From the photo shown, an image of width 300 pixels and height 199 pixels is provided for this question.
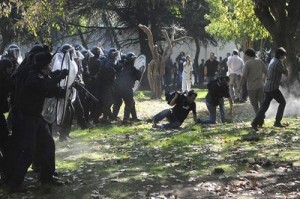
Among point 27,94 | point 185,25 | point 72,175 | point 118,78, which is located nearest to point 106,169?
point 72,175

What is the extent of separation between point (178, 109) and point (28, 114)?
6.75m

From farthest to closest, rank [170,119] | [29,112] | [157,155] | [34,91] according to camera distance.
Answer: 1. [170,119]
2. [157,155]
3. [29,112]
4. [34,91]

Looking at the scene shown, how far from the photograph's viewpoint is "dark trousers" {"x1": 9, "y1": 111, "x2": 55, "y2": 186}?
7.67m

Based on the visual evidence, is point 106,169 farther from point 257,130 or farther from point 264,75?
point 264,75

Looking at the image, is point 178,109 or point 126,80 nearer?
point 178,109

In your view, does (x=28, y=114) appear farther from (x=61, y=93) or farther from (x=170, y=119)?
(x=170, y=119)

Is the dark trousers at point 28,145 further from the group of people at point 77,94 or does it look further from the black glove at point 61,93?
the black glove at point 61,93

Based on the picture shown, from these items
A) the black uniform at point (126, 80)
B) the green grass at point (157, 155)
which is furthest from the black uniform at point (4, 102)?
the black uniform at point (126, 80)

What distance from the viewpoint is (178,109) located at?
14109 mm

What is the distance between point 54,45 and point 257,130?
25558 mm

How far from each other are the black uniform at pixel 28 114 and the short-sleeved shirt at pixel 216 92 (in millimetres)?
7002

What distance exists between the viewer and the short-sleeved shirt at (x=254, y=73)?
568 inches

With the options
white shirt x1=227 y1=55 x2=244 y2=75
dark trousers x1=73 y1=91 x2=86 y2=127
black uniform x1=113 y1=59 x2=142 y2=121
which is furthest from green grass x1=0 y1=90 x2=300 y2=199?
white shirt x1=227 y1=55 x2=244 y2=75

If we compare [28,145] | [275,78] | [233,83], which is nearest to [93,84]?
[275,78]
